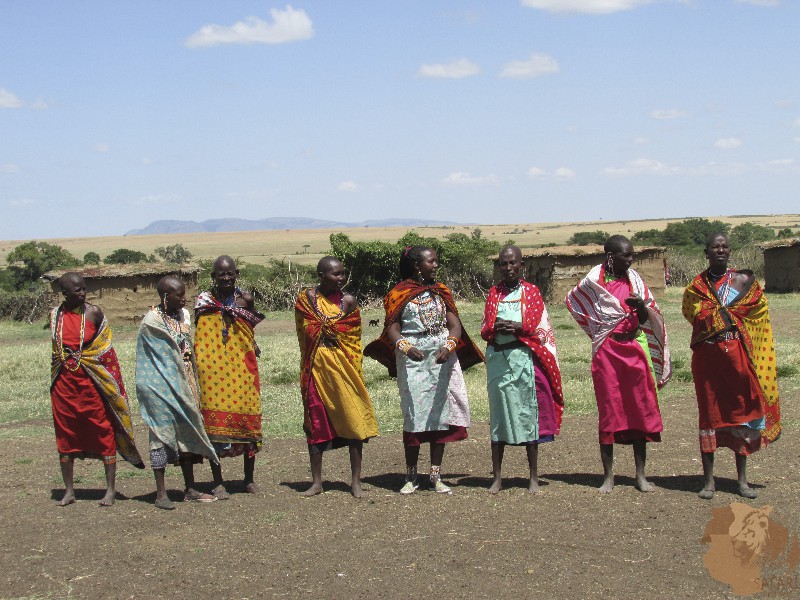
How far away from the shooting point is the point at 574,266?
2658 centimetres

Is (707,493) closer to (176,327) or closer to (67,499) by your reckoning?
(176,327)

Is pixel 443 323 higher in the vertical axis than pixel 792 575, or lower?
higher

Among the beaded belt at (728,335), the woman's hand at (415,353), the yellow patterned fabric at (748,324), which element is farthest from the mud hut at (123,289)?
the beaded belt at (728,335)

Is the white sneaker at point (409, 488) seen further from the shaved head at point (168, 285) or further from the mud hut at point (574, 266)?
the mud hut at point (574, 266)

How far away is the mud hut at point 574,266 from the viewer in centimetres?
2653

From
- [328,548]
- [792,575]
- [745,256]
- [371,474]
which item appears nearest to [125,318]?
[371,474]

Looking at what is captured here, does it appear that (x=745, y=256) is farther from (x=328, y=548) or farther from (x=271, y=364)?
(x=328, y=548)

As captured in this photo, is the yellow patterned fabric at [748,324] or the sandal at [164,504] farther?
the sandal at [164,504]

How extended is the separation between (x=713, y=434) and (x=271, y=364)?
9.69 meters

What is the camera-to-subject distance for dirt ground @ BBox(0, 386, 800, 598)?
17.0 ft

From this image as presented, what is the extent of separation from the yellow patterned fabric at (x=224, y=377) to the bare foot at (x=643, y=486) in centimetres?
282

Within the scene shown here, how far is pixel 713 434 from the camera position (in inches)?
268

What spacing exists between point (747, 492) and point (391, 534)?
2483 mm

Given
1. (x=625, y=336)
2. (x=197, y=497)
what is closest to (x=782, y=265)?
(x=625, y=336)
